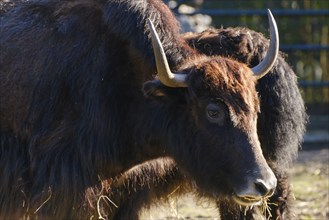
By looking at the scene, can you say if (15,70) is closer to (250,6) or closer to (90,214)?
(90,214)

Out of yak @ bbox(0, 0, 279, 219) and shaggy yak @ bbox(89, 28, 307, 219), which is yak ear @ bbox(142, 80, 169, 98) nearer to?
yak @ bbox(0, 0, 279, 219)

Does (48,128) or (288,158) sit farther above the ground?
(48,128)

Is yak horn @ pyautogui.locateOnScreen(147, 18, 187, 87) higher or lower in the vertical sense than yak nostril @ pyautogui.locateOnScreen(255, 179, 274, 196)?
higher

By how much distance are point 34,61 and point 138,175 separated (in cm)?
104

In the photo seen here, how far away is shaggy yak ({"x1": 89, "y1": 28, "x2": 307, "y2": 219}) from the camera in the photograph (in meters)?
6.24

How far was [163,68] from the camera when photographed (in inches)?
220

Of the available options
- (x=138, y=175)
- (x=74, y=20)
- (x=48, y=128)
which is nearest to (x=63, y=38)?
(x=74, y=20)

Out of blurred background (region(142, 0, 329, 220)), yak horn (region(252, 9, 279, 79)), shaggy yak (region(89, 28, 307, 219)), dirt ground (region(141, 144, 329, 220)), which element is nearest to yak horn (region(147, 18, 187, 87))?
yak horn (region(252, 9, 279, 79))

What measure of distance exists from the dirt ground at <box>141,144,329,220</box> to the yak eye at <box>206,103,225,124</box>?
0.89 m

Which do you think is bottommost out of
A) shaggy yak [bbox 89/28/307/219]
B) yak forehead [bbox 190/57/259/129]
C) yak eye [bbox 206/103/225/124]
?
shaggy yak [bbox 89/28/307/219]

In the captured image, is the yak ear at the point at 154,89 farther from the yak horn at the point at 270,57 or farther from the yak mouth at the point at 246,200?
the yak mouth at the point at 246,200

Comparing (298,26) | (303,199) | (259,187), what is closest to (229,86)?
(259,187)

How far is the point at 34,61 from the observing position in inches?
245


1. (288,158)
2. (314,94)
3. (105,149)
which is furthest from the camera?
(314,94)
